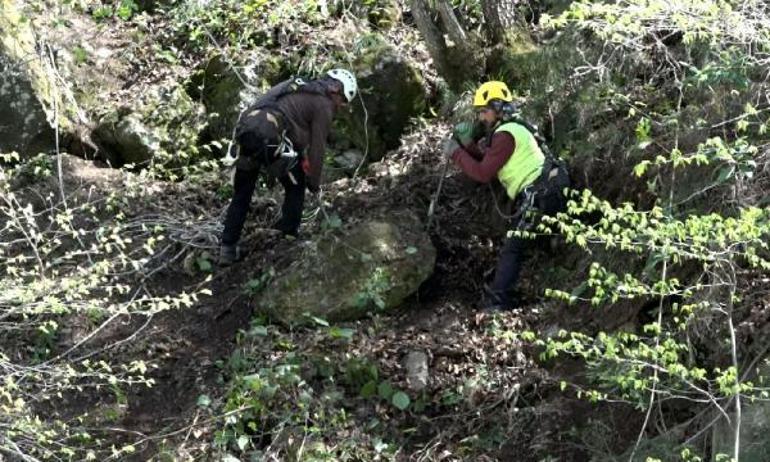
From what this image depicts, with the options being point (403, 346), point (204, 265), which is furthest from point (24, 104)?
point (403, 346)

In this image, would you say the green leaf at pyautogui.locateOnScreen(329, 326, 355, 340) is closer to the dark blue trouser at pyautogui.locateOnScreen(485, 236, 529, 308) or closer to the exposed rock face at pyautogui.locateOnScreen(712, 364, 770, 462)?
the dark blue trouser at pyautogui.locateOnScreen(485, 236, 529, 308)

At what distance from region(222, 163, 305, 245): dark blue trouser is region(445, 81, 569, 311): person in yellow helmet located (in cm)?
145

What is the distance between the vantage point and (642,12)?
16.2 ft

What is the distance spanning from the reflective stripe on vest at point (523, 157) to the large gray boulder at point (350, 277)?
97cm

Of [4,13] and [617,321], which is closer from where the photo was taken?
[617,321]

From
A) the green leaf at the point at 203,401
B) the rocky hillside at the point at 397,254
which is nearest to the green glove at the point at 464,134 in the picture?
the rocky hillside at the point at 397,254

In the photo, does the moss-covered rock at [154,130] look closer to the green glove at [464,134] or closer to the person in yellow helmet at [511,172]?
the green glove at [464,134]

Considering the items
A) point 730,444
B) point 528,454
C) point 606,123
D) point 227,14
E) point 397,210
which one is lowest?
point 528,454

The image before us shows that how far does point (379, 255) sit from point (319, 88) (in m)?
1.51

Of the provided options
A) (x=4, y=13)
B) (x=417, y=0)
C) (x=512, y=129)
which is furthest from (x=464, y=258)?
(x=4, y=13)

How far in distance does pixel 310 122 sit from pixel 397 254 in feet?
4.42

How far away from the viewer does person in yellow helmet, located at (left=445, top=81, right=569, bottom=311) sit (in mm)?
6855

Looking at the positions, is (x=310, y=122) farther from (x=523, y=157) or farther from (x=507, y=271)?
(x=507, y=271)

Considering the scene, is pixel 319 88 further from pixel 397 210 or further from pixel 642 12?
pixel 642 12
